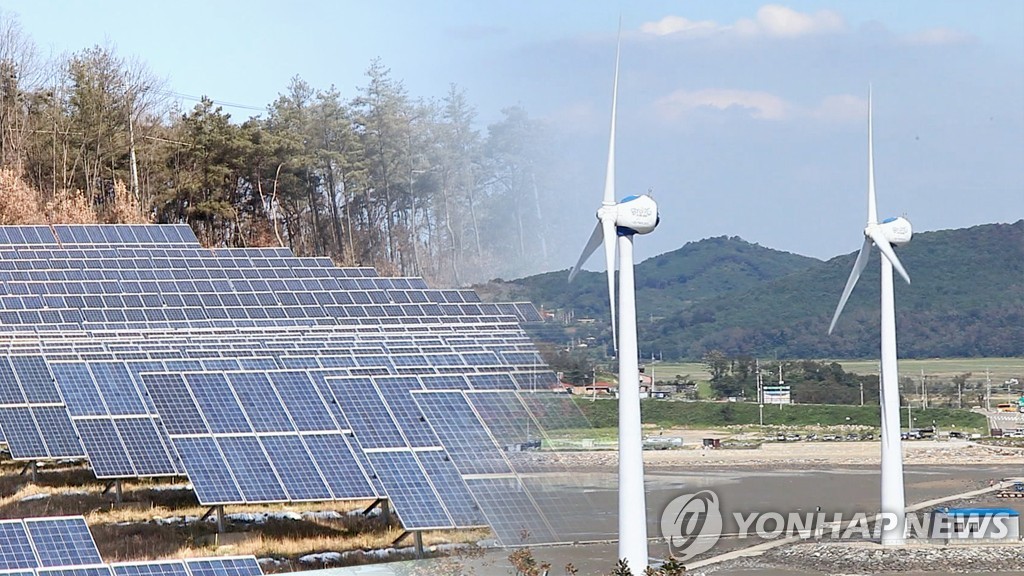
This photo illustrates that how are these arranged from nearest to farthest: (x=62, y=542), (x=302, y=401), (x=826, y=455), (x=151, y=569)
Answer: (x=62, y=542) < (x=151, y=569) < (x=302, y=401) < (x=826, y=455)

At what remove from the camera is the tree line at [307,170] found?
3494 inches

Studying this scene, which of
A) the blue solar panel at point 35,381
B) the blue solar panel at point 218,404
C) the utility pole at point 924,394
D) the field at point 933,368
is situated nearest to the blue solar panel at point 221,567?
the blue solar panel at point 218,404

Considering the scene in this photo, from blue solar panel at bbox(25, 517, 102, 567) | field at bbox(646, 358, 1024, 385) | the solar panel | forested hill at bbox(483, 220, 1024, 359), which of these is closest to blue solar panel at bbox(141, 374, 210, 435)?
the solar panel

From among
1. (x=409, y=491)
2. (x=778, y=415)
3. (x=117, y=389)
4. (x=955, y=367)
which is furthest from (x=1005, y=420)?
(x=409, y=491)

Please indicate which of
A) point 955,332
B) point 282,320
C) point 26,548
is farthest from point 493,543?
point 955,332

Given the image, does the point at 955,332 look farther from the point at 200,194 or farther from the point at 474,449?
the point at 474,449

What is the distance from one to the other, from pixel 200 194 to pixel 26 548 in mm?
73033

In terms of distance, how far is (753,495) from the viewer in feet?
200

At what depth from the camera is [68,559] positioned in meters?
21.3

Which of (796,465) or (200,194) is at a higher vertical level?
(200,194)

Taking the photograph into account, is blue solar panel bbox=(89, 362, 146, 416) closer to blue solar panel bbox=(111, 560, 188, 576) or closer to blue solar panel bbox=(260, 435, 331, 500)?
blue solar panel bbox=(260, 435, 331, 500)

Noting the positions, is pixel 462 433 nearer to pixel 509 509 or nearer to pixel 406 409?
pixel 406 409

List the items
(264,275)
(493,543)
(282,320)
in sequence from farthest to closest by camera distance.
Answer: (264,275), (282,320), (493,543)

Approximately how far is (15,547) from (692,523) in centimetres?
3084
